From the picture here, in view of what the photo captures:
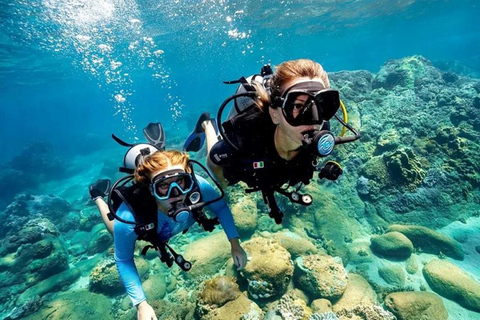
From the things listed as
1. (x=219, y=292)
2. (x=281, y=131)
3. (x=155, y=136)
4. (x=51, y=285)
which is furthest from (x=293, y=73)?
(x=51, y=285)

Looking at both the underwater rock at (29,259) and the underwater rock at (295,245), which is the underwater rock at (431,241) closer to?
the underwater rock at (295,245)

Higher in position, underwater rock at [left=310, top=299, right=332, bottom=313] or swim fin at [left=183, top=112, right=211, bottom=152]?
swim fin at [left=183, top=112, right=211, bottom=152]

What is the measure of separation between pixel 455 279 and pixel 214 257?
660 centimetres

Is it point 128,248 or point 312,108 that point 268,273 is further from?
point 312,108

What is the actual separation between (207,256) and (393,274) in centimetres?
556

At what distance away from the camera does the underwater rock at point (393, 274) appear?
6.71 m

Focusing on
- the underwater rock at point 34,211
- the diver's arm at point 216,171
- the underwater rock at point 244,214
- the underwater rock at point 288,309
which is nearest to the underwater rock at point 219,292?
the underwater rock at point 288,309

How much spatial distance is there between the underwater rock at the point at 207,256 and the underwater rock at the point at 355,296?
3.48 meters

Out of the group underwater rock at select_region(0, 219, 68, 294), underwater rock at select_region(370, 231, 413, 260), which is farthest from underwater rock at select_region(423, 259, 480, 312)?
underwater rock at select_region(0, 219, 68, 294)

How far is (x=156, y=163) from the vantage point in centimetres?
350

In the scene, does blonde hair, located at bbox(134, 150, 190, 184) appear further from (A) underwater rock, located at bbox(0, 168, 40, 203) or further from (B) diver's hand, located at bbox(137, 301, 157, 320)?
(A) underwater rock, located at bbox(0, 168, 40, 203)

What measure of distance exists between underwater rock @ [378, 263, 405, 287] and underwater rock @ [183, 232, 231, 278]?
4667mm

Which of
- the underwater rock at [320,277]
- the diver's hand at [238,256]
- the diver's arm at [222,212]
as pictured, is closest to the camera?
the diver's hand at [238,256]

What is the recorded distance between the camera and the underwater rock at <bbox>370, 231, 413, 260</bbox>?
286 inches
